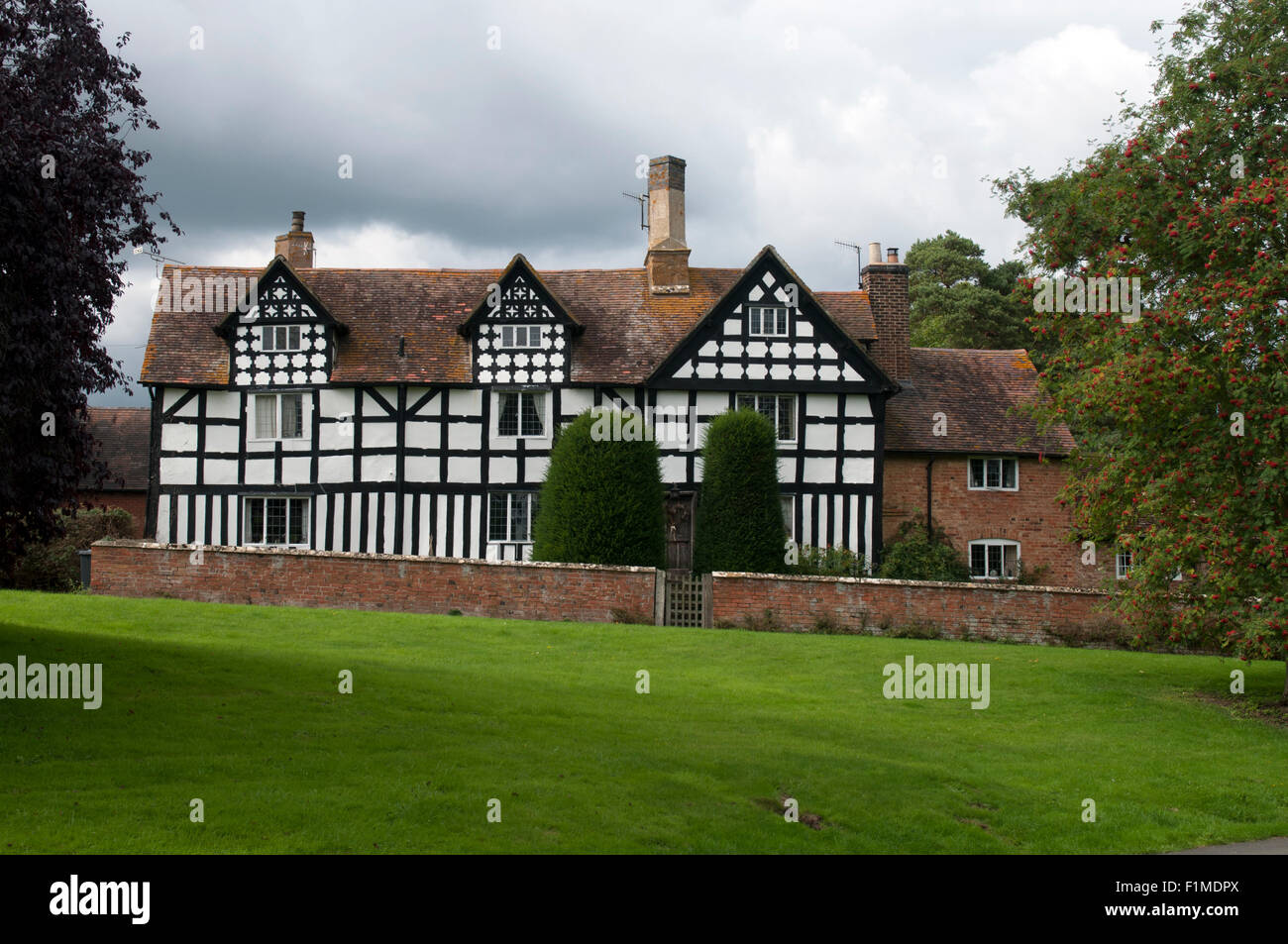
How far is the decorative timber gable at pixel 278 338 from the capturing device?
102 ft

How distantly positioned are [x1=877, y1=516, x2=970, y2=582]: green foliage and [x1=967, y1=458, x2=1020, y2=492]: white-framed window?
1.68m

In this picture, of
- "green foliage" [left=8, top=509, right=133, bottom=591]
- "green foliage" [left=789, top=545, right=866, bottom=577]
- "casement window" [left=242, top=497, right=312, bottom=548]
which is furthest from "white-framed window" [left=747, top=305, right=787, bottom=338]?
"green foliage" [left=8, top=509, right=133, bottom=591]

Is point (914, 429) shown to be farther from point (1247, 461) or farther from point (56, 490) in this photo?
point (56, 490)

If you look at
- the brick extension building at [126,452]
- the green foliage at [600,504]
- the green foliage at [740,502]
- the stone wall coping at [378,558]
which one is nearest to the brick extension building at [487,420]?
the green foliage at [740,502]

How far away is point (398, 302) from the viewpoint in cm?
3291

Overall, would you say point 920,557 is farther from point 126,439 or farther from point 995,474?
point 126,439

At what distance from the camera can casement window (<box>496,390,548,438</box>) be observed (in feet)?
102

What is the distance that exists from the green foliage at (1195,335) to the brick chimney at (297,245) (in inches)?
870

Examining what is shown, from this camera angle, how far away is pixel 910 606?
79.3 ft

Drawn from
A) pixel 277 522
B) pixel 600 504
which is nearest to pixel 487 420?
pixel 600 504

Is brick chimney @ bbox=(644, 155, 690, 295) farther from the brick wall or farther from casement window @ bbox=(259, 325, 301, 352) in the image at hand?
the brick wall

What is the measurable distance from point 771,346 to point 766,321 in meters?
0.66

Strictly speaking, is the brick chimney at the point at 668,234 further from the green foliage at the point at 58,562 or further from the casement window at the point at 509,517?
the green foliage at the point at 58,562
